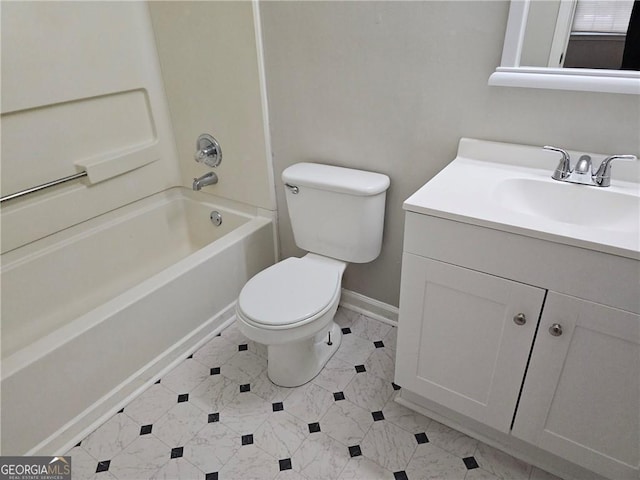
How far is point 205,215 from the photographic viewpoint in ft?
7.51

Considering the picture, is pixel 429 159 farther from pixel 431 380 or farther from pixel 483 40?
pixel 431 380

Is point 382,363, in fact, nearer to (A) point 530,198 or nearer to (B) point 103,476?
(A) point 530,198

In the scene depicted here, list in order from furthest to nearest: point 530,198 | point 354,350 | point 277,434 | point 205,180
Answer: point 205,180
point 354,350
point 277,434
point 530,198

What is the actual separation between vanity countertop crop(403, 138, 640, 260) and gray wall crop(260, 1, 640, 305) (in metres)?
0.06

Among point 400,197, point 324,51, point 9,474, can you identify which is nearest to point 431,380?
point 400,197

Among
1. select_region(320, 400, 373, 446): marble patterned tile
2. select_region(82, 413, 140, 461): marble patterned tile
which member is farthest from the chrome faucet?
select_region(82, 413, 140, 461): marble patterned tile

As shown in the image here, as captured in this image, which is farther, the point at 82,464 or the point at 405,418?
the point at 405,418

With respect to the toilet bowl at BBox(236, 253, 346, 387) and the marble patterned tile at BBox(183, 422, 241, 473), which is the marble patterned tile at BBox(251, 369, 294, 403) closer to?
the toilet bowl at BBox(236, 253, 346, 387)

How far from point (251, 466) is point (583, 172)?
4.47 ft

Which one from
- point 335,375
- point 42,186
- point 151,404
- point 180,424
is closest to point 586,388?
point 335,375

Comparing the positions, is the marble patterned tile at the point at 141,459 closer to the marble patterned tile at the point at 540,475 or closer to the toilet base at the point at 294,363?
the toilet base at the point at 294,363

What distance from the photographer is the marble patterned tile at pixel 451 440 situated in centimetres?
145

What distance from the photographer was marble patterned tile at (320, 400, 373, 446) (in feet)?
4.94

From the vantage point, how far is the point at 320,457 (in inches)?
56.6
